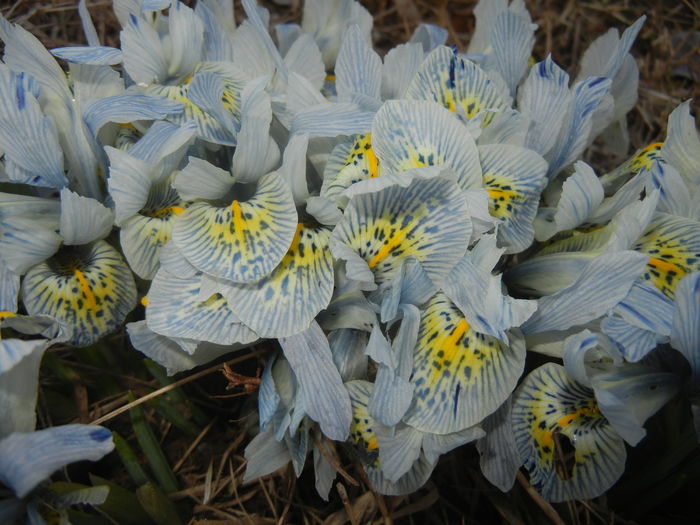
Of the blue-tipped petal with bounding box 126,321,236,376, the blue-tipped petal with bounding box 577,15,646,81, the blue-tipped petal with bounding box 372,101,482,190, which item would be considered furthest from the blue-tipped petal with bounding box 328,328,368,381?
the blue-tipped petal with bounding box 577,15,646,81

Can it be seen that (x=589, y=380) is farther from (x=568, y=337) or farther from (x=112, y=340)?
(x=112, y=340)

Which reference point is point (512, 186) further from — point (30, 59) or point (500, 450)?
point (30, 59)

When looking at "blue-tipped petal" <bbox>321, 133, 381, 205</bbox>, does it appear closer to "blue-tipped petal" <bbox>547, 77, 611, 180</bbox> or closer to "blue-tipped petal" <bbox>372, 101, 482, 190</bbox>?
"blue-tipped petal" <bbox>372, 101, 482, 190</bbox>

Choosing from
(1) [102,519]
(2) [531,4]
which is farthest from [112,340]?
(2) [531,4]

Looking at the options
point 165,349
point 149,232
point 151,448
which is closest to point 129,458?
point 151,448

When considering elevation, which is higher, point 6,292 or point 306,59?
point 306,59
